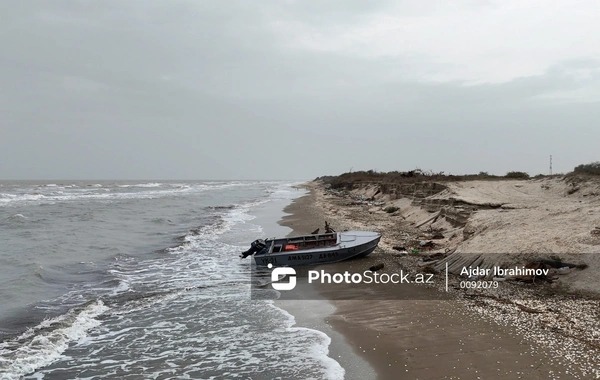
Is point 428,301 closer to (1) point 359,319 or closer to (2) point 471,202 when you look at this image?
(1) point 359,319

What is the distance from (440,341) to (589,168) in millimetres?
33860

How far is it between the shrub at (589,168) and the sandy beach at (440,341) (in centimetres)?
2862

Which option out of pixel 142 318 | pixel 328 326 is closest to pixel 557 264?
pixel 328 326

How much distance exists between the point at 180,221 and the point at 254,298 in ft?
72.4

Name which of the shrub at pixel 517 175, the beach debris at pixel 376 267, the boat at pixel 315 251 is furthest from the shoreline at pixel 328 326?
the shrub at pixel 517 175

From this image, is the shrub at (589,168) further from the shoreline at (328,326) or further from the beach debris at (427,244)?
the shoreline at (328,326)

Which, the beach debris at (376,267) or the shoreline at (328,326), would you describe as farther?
the beach debris at (376,267)

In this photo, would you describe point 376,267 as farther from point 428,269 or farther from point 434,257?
point 434,257

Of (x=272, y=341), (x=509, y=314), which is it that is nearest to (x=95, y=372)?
(x=272, y=341)

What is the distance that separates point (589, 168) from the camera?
34094 millimetres

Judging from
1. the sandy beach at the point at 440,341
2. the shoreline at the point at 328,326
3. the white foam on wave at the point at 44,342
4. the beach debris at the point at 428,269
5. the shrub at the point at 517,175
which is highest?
the shrub at the point at 517,175

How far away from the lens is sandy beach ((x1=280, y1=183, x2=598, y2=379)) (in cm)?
679

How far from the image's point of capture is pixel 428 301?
1073 centimetres

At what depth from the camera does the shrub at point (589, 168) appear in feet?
106
